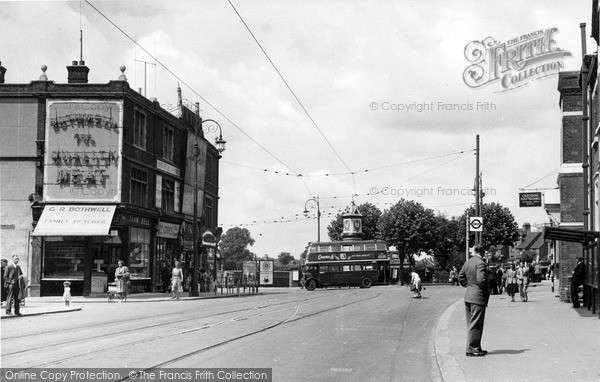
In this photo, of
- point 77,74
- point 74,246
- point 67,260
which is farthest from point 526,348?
point 77,74

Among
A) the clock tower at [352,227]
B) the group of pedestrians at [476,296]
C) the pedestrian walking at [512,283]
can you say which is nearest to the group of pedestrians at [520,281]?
the pedestrian walking at [512,283]

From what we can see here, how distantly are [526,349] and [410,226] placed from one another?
69.4 m

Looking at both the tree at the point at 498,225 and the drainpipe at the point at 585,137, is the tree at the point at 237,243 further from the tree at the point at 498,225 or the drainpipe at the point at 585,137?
the drainpipe at the point at 585,137

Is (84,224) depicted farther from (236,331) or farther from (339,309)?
(236,331)

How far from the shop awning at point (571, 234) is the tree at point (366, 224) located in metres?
67.6

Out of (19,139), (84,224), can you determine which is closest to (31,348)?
(84,224)

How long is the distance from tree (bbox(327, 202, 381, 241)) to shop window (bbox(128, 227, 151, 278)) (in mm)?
50545

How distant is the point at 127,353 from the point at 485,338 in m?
6.73

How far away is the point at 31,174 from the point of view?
35031 millimetres

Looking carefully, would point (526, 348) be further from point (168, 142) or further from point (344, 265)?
point (344, 265)

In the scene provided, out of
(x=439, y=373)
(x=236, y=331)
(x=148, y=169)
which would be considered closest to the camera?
(x=439, y=373)

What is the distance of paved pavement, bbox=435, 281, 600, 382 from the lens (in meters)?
9.40

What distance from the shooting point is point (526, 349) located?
468 inches

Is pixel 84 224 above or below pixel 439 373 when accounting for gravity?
above
